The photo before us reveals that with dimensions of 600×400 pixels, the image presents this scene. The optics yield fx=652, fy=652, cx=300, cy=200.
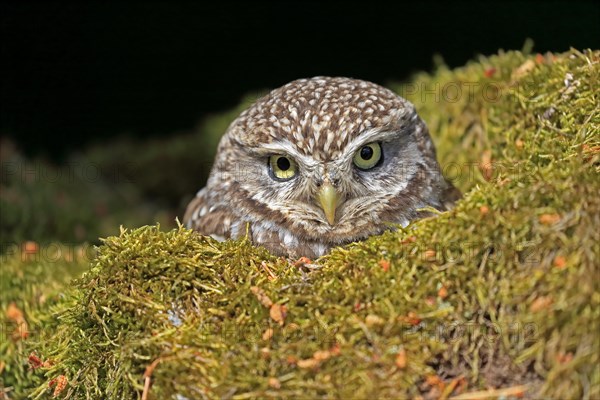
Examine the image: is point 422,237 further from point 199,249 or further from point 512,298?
point 199,249

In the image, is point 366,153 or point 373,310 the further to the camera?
point 366,153

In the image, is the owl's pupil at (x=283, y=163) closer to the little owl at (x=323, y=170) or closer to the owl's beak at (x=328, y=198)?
the little owl at (x=323, y=170)

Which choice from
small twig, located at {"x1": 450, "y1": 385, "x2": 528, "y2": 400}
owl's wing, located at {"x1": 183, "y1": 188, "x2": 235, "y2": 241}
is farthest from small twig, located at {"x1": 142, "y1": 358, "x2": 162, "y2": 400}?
owl's wing, located at {"x1": 183, "y1": 188, "x2": 235, "y2": 241}

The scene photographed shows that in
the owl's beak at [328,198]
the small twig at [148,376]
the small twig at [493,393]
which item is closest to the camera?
the small twig at [493,393]

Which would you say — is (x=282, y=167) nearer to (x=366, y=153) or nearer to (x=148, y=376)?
(x=366, y=153)

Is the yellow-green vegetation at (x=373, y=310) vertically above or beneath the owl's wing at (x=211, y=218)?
beneath

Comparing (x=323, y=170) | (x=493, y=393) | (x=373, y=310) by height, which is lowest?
(x=493, y=393)

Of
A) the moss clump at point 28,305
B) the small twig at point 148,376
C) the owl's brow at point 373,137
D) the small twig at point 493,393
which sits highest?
the owl's brow at point 373,137

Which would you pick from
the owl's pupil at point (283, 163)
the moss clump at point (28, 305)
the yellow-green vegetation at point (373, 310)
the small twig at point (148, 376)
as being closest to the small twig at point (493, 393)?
the yellow-green vegetation at point (373, 310)

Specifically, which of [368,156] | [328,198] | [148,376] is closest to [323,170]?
[328,198]
